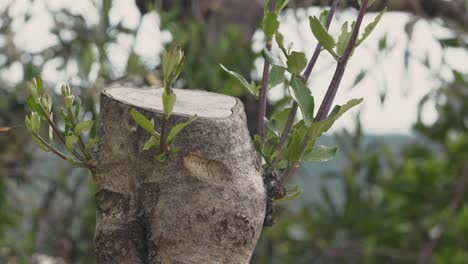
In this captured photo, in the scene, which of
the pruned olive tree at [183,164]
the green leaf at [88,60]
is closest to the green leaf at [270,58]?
the pruned olive tree at [183,164]

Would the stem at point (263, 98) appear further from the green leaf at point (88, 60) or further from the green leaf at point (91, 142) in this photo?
the green leaf at point (88, 60)

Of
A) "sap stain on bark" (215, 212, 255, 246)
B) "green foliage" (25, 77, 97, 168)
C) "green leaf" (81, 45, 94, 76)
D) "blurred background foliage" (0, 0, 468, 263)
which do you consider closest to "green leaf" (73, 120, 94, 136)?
"green foliage" (25, 77, 97, 168)

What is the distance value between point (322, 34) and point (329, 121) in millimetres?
67

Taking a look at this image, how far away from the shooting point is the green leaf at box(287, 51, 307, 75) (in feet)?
1.97

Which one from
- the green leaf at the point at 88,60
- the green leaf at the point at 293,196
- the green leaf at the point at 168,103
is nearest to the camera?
the green leaf at the point at 168,103

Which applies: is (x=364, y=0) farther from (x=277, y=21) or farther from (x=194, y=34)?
(x=194, y=34)

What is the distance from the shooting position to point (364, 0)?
0.58 m

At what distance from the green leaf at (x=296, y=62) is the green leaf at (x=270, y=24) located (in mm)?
24

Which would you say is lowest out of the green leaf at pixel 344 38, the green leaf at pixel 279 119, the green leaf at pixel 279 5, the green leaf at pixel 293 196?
the green leaf at pixel 293 196

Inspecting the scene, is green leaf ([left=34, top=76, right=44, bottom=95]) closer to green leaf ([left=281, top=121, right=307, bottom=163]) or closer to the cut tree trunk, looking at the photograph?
the cut tree trunk

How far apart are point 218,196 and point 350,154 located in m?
1.80

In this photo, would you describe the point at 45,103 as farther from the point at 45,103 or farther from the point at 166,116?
the point at 166,116

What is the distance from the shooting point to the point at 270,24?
0.60 m

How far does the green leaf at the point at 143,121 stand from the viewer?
1.73ft
